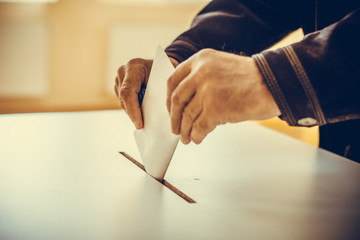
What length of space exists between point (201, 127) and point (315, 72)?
0.67ft

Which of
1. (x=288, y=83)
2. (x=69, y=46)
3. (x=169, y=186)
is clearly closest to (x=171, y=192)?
(x=169, y=186)

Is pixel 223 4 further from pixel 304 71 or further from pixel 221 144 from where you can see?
pixel 304 71

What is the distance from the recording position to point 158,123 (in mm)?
850

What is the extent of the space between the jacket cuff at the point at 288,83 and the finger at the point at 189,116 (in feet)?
0.38

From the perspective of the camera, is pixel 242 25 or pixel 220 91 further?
pixel 242 25

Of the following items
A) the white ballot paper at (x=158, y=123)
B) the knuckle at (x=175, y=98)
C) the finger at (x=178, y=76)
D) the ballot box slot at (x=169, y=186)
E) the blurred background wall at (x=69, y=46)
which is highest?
the finger at (x=178, y=76)

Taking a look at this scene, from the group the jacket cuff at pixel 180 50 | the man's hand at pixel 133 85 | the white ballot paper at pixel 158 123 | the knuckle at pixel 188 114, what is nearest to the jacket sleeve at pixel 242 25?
the jacket cuff at pixel 180 50

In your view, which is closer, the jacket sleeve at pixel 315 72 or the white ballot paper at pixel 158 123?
the jacket sleeve at pixel 315 72

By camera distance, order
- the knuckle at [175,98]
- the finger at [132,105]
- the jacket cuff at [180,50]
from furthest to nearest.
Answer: the jacket cuff at [180,50]
the finger at [132,105]
the knuckle at [175,98]

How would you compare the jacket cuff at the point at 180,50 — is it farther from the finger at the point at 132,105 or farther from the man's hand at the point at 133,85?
the finger at the point at 132,105

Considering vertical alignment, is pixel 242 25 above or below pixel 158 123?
above

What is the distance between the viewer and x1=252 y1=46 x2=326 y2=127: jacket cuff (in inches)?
27.7

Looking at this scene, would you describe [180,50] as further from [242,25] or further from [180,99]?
[180,99]

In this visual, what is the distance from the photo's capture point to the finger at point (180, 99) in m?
0.72
